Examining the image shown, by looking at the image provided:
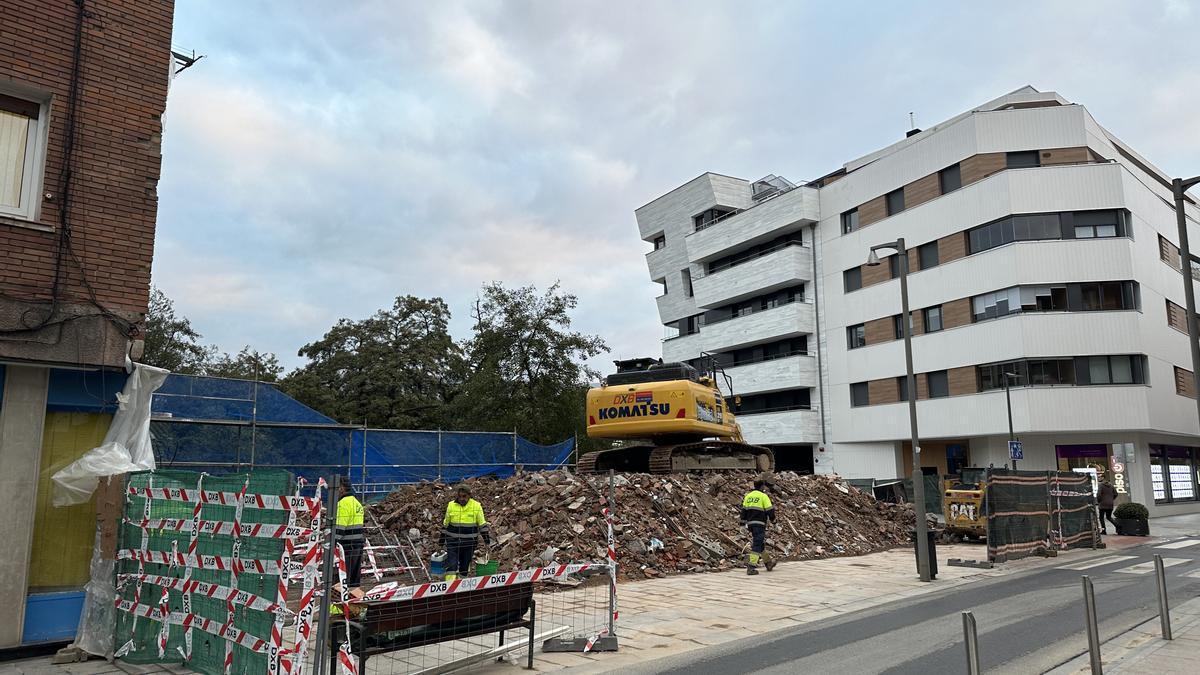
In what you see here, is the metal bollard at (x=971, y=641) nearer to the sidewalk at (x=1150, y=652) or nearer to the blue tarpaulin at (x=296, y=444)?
the sidewalk at (x=1150, y=652)

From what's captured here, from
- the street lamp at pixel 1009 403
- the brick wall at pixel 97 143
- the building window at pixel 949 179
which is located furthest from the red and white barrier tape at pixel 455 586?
the building window at pixel 949 179

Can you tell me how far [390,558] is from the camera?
50.6 feet

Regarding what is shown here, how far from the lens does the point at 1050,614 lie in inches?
404

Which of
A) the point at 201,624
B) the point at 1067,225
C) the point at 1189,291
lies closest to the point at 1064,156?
the point at 1067,225

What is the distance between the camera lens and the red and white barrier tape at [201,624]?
6.30 meters

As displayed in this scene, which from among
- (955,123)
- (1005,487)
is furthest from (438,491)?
(955,123)

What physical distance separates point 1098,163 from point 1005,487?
80.0 ft

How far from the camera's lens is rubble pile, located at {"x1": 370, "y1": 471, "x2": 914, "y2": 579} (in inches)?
590

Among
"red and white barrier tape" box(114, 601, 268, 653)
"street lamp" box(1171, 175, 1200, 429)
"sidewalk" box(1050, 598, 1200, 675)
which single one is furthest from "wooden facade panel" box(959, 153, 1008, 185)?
"red and white barrier tape" box(114, 601, 268, 653)

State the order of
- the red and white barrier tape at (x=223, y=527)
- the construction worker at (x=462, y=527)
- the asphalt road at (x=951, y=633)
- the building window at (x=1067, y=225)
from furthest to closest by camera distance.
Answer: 1. the building window at (x=1067, y=225)
2. the construction worker at (x=462, y=527)
3. the asphalt road at (x=951, y=633)
4. the red and white barrier tape at (x=223, y=527)

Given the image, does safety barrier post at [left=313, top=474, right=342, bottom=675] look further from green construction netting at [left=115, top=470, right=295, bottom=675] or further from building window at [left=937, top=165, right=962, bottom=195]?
building window at [left=937, top=165, right=962, bottom=195]

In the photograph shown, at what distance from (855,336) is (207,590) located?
39.7m

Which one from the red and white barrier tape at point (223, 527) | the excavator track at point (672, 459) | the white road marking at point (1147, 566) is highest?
the excavator track at point (672, 459)

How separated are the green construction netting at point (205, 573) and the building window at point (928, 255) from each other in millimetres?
36864
